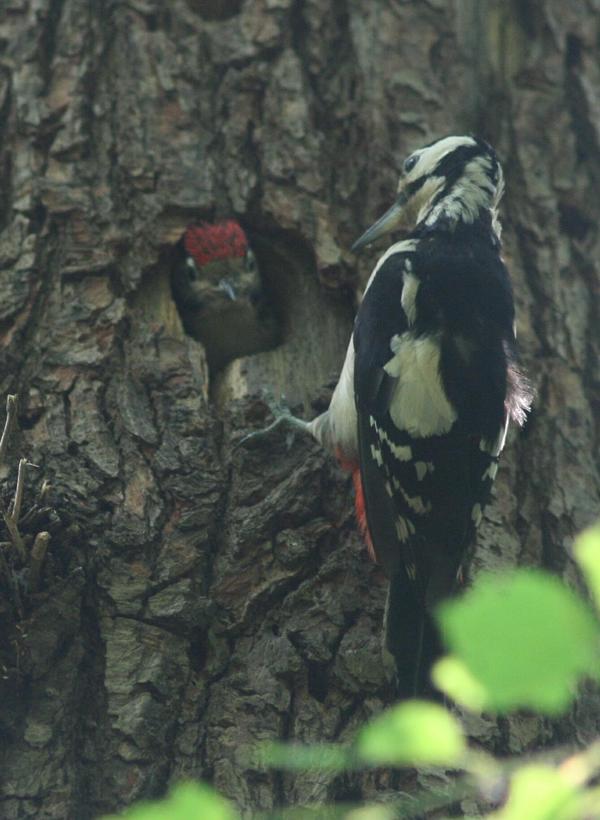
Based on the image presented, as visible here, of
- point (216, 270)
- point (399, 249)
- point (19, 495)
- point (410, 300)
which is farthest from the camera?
point (216, 270)

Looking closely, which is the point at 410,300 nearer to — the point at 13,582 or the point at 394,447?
the point at 394,447

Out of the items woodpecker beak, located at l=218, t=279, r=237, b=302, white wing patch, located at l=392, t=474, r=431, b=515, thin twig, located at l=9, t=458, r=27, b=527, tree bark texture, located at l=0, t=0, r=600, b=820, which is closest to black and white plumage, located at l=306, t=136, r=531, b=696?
white wing patch, located at l=392, t=474, r=431, b=515

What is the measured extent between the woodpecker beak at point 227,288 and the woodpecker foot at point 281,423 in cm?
124

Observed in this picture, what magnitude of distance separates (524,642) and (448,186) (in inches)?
115

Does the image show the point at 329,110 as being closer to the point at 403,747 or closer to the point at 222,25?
the point at 222,25

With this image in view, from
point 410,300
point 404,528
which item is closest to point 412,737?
point 404,528

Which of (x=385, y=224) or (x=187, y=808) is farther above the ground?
(x=187, y=808)

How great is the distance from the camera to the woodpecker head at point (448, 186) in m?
3.70

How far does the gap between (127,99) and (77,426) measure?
135 centimetres

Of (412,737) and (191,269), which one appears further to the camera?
(191,269)

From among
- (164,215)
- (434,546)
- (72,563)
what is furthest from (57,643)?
(164,215)

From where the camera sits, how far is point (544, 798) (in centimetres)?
106

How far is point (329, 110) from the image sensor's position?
159 inches

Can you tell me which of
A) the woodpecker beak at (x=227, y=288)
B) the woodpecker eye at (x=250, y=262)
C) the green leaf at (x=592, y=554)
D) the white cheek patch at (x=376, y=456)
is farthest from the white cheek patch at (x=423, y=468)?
the green leaf at (x=592, y=554)
